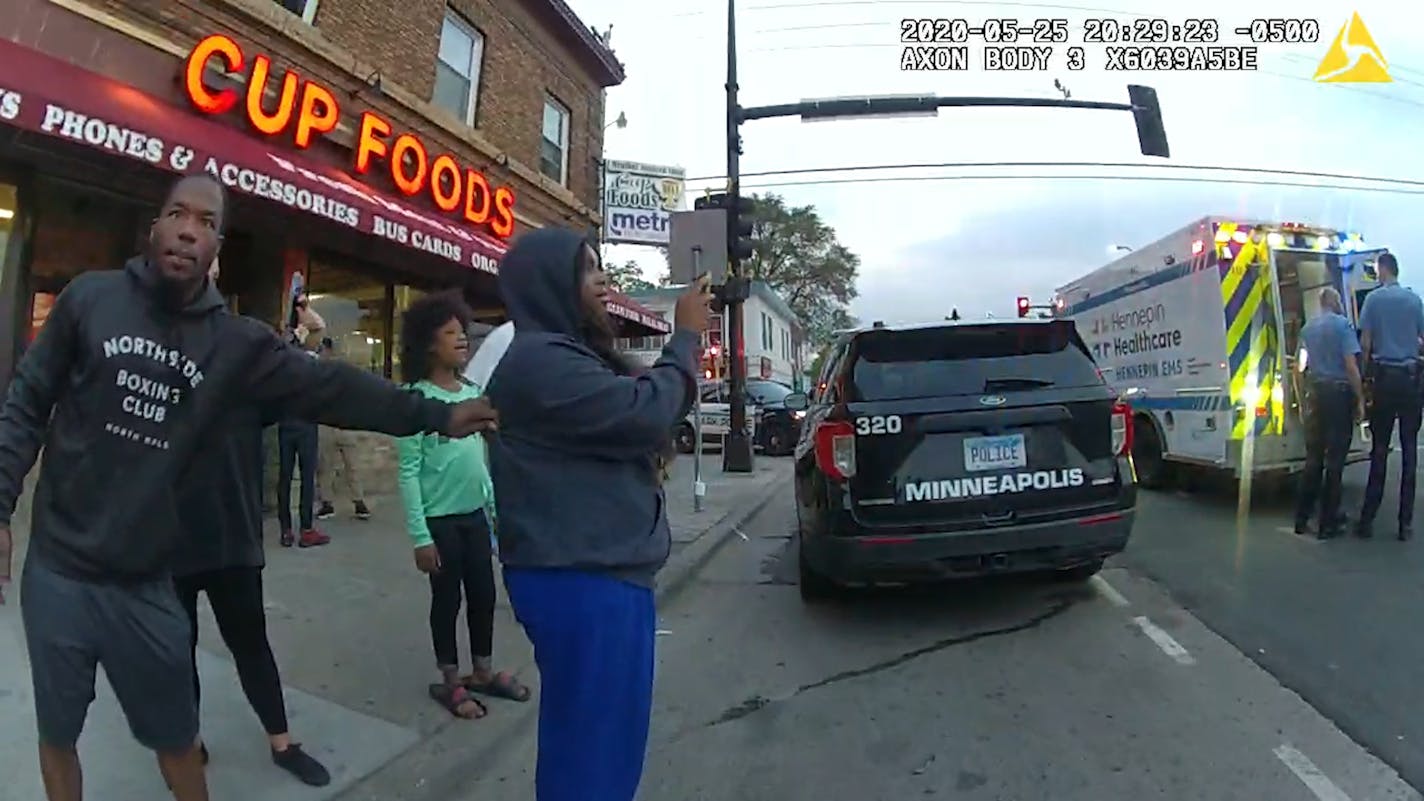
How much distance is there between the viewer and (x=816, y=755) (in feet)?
12.5

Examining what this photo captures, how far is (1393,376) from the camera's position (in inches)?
284

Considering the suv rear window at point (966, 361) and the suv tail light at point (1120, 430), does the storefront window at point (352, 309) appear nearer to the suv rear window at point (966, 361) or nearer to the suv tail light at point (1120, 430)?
the suv rear window at point (966, 361)

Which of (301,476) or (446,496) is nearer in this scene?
(446,496)

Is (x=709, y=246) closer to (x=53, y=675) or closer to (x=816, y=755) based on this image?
(x=816, y=755)

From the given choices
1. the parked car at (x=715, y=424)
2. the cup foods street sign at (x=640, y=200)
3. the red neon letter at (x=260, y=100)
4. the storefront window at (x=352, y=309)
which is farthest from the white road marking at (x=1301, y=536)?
the parked car at (x=715, y=424)

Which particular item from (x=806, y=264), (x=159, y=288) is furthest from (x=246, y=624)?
(x=806, y=264)

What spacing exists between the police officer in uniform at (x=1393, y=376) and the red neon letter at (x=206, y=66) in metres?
9.39

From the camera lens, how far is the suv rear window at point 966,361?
5.39m

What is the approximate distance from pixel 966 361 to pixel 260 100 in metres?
6.53

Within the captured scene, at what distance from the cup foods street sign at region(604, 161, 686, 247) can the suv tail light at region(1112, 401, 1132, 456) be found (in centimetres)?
1064

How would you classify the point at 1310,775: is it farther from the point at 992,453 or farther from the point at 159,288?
the point at 159,288

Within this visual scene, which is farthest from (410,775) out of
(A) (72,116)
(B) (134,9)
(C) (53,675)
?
(B) (134,9)

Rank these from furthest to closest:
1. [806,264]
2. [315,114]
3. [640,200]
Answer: [806,264] < [640,200] < [315,114]

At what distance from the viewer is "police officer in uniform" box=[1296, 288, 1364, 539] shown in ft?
24.1
